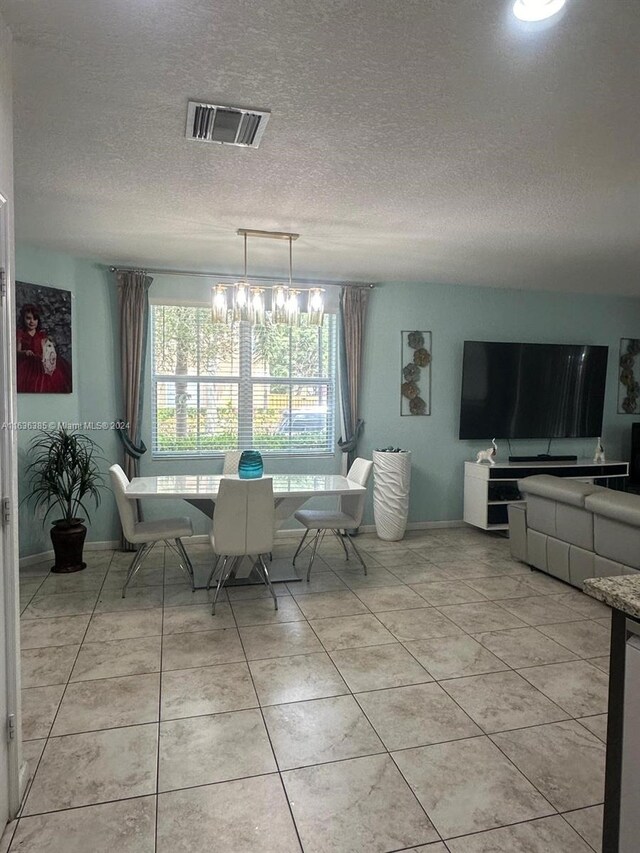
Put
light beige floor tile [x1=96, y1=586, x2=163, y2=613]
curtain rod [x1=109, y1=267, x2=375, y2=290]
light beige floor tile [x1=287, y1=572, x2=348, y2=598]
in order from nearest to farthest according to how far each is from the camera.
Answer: light beige floor tile [x1=96, y1=586, x2=163, y2=613]
light beige floor tile [x1=287, y1=572, x2=348, y2=598]
curtain rod [x1=109, y1=267, x2=375, y2=290]

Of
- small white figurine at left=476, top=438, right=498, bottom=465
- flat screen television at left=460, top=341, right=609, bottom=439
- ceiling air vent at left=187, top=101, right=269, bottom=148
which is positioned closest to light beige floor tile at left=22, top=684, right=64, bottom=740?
ceiling air vent at left=187, top=101, right=269, bottom=148

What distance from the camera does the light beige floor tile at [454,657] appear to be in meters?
2.76

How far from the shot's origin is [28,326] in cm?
429

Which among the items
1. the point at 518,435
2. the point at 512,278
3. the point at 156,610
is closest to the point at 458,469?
the point at 518,435

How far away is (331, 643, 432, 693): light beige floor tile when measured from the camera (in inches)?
104

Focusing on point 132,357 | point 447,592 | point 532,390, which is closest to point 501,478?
point 532,390

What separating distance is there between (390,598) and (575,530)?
1.38 m

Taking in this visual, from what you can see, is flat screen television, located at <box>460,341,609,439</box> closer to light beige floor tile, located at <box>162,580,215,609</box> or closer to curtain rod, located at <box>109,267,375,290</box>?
curtain rod, located at <box>109,267,375,290</box>

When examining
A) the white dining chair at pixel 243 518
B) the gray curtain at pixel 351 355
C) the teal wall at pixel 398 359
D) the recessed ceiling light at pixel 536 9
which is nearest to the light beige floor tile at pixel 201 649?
the white dining chair at pixel 243 518

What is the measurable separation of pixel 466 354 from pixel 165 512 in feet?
11.3

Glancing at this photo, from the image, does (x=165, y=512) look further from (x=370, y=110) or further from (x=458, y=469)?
(x=370, y=110)

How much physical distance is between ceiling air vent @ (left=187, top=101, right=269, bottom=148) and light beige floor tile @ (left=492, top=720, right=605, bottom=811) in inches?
108

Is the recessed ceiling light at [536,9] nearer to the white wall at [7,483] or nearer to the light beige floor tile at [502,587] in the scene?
the white wall at [7,483]

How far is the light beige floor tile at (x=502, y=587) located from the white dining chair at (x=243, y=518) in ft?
5.07
